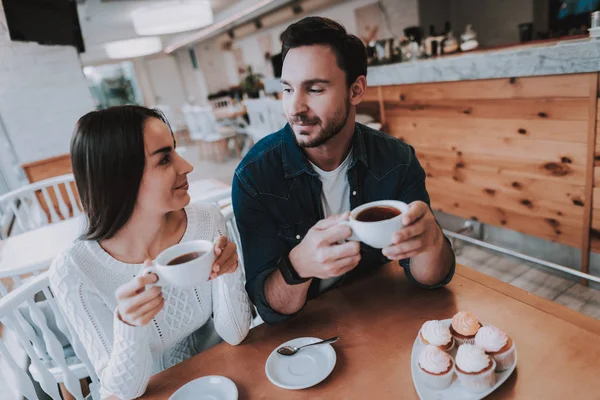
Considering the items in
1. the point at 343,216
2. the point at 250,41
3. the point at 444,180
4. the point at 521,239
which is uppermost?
the point at 250,41

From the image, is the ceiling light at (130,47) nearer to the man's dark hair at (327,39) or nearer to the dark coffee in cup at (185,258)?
the man's dark hair at (327,39)

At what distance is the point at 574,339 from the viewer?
33.7 inches

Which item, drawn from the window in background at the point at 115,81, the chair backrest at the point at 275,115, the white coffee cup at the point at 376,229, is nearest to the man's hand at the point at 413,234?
the white coffee cup at the point at 376,229

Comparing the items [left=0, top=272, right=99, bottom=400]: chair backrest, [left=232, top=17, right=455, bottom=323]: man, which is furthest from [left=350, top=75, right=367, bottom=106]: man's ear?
[left=0, top=272, right=99, bottom=400]: chair backrest

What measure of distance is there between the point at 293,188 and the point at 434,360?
70cm

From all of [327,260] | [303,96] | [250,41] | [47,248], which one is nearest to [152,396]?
[327,260]

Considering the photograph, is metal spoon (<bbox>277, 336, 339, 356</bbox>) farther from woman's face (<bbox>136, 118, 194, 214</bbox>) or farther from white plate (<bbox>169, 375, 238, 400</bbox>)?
woman's face (<bbox>136, 118, 194, 214</bbox>)

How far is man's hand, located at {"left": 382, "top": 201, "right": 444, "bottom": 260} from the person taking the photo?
0.79 metres

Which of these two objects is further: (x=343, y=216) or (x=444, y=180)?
(x=444, y=180)

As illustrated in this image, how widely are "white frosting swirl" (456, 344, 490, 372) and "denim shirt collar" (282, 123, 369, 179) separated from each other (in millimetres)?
715

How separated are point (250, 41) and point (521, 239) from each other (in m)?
10.8

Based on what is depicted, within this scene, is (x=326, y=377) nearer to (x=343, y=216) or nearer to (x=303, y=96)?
(x=343, y=216)

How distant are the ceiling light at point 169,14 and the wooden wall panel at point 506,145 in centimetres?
360

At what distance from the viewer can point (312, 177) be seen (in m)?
1.34
